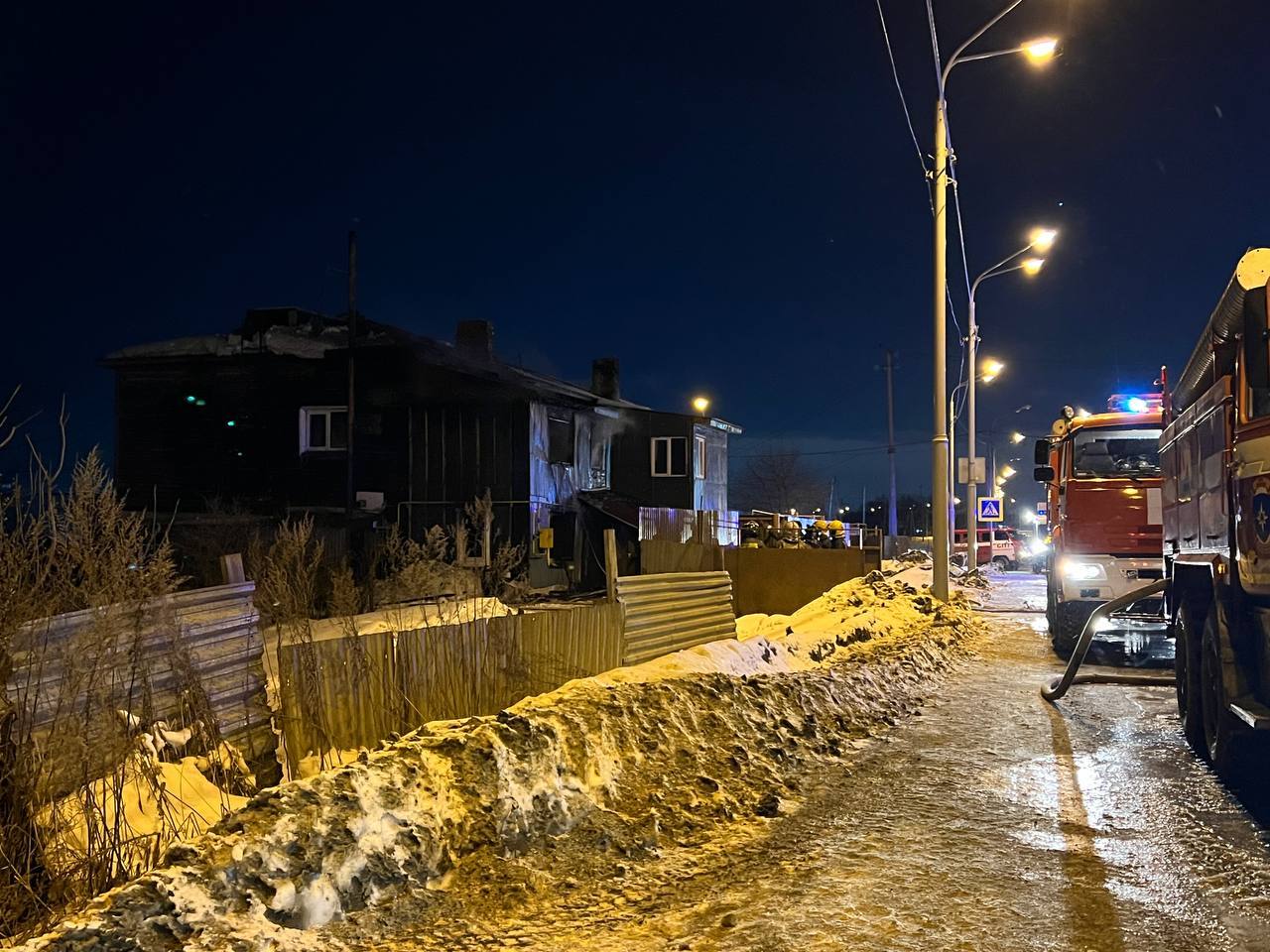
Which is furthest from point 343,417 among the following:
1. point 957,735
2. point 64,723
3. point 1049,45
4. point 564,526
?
point 64,723

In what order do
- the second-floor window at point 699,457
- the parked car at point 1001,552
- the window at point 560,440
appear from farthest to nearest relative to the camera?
the parked car at point 1001,552 < the second-floor window at point 699,457 < the window at point 560,440

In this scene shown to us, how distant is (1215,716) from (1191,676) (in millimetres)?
871

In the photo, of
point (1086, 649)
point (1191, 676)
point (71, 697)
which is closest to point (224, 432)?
point (1086, 649)

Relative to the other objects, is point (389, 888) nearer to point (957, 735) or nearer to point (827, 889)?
point (827, 889)

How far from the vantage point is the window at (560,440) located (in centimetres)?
3139

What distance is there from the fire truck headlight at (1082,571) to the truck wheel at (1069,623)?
427 mm

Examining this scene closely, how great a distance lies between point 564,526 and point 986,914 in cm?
2765

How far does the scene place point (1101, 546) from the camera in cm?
1350

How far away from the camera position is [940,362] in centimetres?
1791

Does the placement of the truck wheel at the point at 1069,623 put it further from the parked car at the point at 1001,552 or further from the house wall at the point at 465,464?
the parked car at the point at 1001,552

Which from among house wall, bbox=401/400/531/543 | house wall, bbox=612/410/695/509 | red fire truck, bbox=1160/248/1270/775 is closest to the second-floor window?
house wall, bbox=612/410/695/509

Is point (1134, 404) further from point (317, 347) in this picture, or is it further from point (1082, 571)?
point (317, 347)

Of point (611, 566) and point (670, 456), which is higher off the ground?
point (670, 456)

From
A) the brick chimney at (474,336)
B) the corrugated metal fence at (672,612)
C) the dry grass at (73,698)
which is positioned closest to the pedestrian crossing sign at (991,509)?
the brick chimney at (474,336)
